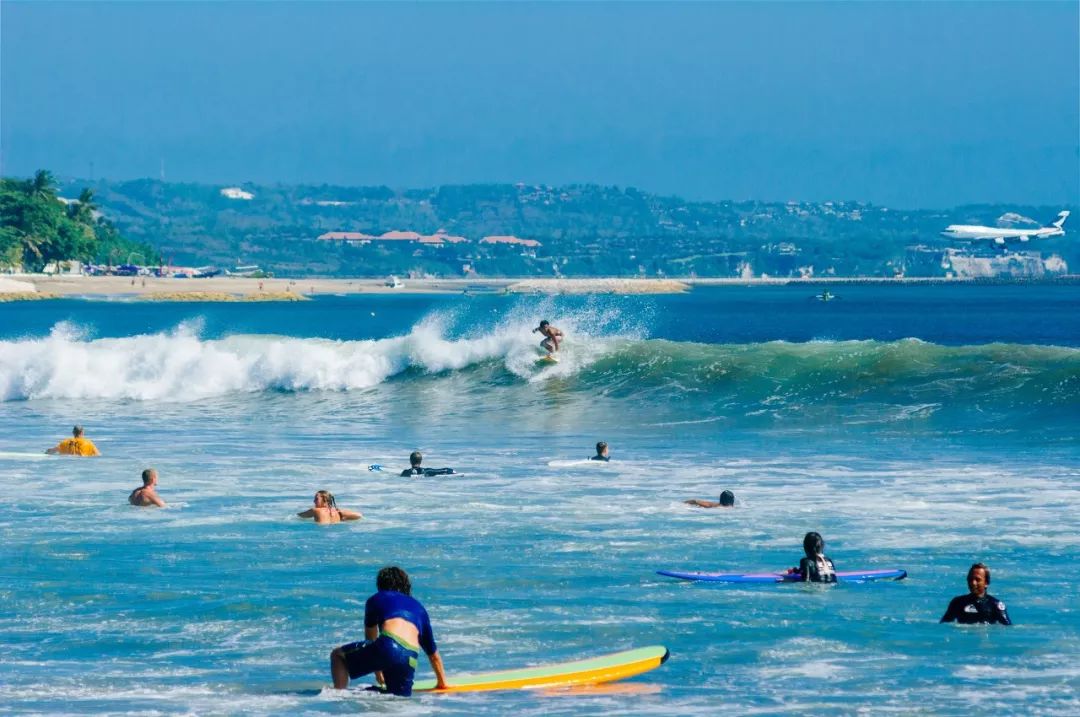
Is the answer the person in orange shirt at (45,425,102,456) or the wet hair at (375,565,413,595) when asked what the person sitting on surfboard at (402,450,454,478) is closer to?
the person in orange shirt at (45,425,102,456)

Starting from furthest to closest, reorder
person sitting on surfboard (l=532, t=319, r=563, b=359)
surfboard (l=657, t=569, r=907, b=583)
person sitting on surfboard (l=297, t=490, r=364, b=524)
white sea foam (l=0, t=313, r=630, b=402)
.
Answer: person sitting on surfboard (l=532, t=319, r=563, b=359)
white sea foam (l=0, t=313, r=630, b=402)
person sitting on surfboard (l=297, t=490, r=364, b=524)
surfboard (l=657, t=569, r=907, b=583)

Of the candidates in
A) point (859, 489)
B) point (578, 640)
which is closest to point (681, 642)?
point (578, 640)

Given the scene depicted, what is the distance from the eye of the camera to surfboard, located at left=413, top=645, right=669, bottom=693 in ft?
40.8

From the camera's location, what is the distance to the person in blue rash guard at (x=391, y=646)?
39.6 feet

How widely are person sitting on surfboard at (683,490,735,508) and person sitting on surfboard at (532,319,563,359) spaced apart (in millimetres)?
21841

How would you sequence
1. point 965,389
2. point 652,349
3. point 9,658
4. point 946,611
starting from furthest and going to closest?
point 652,349 < point 965,389 < point 946,611 < point 9,658

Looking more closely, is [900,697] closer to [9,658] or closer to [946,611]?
[946,611]

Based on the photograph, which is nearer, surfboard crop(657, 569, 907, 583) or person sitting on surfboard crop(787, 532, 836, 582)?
person sitting on surfboard crop(787, 532, 836, 582)

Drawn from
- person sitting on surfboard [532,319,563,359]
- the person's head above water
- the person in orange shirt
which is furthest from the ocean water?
person sitting on surfboard [532,319,563,359]

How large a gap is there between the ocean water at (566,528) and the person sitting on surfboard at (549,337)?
3.27ft

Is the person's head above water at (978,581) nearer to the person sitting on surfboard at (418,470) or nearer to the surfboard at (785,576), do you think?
the surfboard at (785,576)

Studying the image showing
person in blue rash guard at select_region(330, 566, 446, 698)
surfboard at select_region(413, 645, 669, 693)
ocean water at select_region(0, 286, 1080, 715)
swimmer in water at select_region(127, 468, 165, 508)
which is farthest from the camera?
swimmer in water at select_region(127, 468, 165, 508)

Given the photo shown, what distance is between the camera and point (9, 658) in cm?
1333

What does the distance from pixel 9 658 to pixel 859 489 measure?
1278 centimetres
